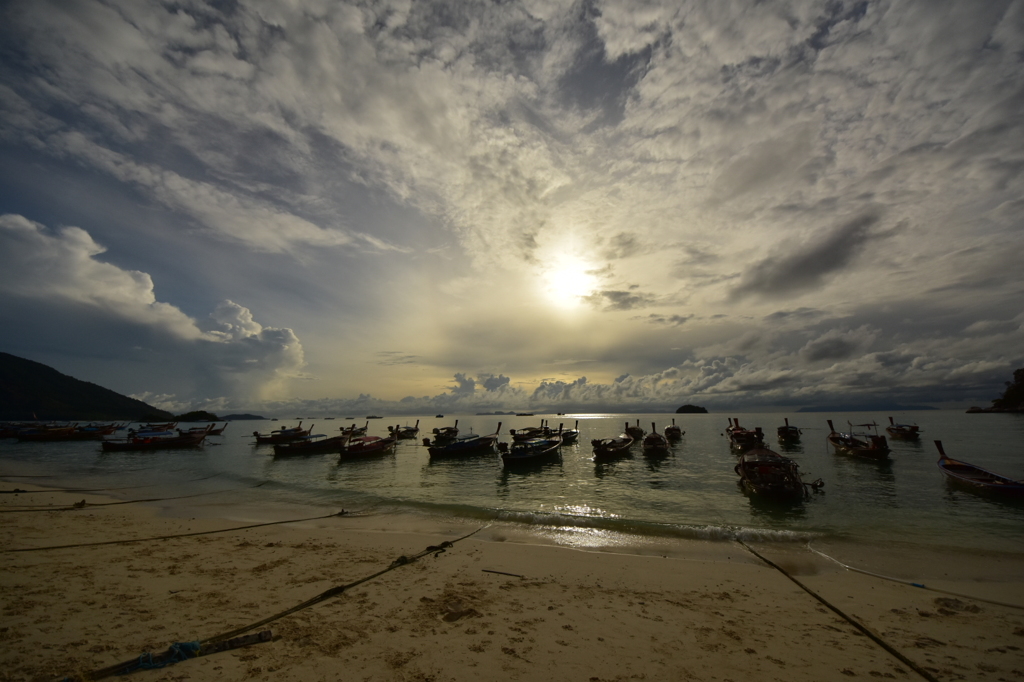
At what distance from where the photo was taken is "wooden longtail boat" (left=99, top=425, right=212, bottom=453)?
5284 cm

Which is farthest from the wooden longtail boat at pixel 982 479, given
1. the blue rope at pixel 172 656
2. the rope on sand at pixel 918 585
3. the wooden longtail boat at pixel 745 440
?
the blue rope at pixel 172 656

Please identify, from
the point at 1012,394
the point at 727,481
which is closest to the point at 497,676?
the point at 727,481

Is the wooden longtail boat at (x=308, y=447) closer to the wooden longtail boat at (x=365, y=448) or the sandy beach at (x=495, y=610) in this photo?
the wooden longtail boat at (x=365, y=448)

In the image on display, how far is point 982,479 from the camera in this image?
2491 cm

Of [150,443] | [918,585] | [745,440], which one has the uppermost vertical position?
[745,440]

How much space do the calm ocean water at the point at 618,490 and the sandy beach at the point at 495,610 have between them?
14.4 feet

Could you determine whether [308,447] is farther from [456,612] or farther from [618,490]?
[456,612]

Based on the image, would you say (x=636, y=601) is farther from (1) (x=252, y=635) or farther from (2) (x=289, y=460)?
(2) (x=289, y=460)

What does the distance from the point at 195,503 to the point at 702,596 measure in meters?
27.2

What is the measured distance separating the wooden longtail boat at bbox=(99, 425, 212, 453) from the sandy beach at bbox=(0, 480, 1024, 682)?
1999 inches

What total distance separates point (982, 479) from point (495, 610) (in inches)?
1349

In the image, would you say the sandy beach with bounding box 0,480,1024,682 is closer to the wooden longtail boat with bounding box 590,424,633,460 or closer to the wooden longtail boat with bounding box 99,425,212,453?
the wooden longtail boat with bounding box 590,424,633,460

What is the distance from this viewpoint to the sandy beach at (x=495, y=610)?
6.94 meters

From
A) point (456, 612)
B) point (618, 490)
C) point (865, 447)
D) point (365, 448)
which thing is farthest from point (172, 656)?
point (865, 447)
